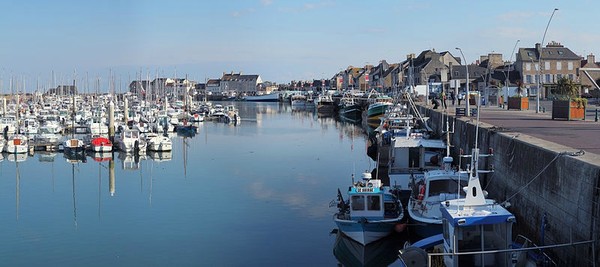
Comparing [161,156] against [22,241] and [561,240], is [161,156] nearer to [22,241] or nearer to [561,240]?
[22,241]

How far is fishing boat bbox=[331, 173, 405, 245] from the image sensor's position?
21594 mm

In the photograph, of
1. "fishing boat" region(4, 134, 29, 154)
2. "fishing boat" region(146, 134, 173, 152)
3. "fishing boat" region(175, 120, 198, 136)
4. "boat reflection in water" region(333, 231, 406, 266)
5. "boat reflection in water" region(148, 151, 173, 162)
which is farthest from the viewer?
"fishing boat" region(175, 120, 198, 136)

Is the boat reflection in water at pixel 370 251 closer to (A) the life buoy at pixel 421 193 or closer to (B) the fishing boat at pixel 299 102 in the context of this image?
(A) the life buoy at pixel 421 193

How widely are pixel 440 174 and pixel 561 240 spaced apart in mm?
7156

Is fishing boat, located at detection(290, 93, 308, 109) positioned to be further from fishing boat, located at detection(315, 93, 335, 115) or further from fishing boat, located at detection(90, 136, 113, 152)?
fishing boat, located at detection(90, 136, 113, 152)

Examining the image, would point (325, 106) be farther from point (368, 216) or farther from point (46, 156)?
point (368, 216)

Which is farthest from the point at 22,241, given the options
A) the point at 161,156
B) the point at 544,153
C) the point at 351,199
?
the point at 161,156

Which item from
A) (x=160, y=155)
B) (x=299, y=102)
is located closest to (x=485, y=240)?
(x=160, y=155)

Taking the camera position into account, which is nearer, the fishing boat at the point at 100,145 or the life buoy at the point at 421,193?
the life buoy at the point at 421,193

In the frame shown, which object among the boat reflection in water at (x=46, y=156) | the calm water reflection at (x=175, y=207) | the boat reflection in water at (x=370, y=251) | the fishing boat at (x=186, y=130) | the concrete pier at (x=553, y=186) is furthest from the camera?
the fishing boat at (x=186, y=130)

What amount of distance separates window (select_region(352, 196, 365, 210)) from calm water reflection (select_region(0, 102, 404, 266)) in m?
1.75

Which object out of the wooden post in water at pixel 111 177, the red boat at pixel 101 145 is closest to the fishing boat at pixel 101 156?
the red boat at pixel 101 145

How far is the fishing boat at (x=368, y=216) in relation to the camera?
2159cm

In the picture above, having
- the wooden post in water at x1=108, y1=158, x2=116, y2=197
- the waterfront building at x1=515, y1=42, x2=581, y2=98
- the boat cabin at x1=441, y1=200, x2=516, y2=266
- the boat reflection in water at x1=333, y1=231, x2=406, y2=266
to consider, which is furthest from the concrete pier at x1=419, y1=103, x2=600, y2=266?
the waterfront building at x1=515, y1=42, x2=581, y2=98
